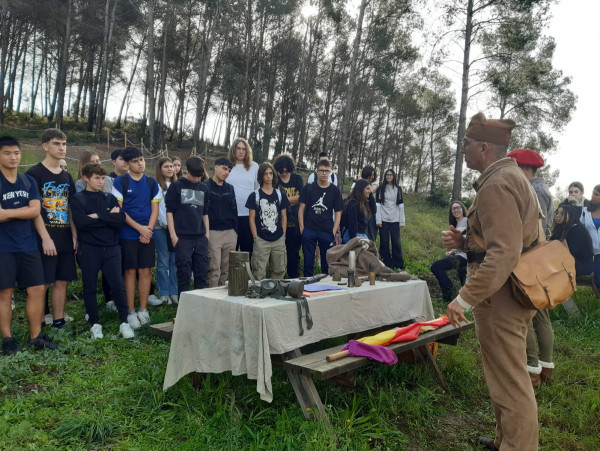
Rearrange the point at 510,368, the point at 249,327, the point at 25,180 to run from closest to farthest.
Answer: the point at 510,368
the point at 249,327
the point at 25,180

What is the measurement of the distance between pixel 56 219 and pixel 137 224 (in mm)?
843

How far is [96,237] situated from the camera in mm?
4770

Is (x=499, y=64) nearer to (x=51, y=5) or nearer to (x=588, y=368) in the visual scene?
(x=588, y=368)

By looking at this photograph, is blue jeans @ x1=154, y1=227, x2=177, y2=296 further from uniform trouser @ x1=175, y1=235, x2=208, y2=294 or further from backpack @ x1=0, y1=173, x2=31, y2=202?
backpack @ x1=0, y1=173, x2=31, y2=202

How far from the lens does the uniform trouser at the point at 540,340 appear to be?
400 centimetres

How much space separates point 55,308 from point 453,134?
36.6 meters

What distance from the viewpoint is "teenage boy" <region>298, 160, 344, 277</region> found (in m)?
6.43

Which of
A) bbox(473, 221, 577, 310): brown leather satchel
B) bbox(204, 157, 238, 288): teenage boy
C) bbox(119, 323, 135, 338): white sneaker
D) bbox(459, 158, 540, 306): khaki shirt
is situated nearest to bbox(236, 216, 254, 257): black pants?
bbox(204, 157, 238, 288): teenage boy

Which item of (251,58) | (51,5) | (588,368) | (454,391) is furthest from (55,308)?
(51,5)

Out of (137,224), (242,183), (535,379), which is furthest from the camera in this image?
(242,183)

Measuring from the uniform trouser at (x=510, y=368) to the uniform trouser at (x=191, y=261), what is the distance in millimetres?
3705

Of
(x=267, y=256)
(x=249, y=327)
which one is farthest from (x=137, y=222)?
(x=249, y=327)

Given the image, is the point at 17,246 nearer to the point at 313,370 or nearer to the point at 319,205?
the point at 313,370

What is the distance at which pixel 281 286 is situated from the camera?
3363 mm
